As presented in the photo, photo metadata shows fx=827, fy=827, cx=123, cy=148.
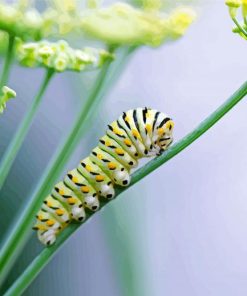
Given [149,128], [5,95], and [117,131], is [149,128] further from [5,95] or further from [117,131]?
[5,95]

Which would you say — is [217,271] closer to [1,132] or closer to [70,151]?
[1,132]

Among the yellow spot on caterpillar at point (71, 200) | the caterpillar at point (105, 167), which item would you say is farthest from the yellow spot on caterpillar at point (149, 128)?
the yellow spot on caterpillar at point (71, 200)

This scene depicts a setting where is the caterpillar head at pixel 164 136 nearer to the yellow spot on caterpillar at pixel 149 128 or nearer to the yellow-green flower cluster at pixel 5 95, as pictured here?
the yellow spot on caterpillar at pixel 149 128

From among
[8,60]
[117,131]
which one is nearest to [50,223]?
[117,131]

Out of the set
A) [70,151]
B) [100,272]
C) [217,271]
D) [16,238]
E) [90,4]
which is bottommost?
[100,272]

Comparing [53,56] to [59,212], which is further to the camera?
[59,212]

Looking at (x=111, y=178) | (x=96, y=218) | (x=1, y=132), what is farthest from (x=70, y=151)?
(x=96, y=218)
